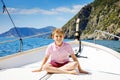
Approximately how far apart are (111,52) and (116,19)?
13940 centimetres

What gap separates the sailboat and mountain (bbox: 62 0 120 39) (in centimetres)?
12453

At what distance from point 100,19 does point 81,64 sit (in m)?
163

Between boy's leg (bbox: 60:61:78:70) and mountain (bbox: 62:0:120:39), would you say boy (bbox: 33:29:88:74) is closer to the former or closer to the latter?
boy's leg (bbox: 60:61:78:70)

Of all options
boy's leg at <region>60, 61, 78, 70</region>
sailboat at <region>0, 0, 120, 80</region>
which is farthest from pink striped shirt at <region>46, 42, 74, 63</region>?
sailboat at <region>0, 0, 120, 80</region>

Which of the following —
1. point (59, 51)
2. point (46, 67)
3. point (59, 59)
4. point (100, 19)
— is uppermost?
point (100, 19)

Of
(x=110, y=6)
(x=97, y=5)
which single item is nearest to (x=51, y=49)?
(x=110, y=6)

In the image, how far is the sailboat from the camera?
4.70m

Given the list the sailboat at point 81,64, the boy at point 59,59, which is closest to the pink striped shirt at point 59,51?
the boy at point 59,59

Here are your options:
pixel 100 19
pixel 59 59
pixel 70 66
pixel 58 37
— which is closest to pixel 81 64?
pixel 59 59

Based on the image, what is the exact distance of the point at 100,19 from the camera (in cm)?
16700

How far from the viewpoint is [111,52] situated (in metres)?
6.89

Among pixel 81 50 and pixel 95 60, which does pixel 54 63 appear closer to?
pixel 95 60

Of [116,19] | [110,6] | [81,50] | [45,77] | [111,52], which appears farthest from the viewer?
[110,6]

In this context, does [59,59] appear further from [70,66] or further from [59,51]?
[70,66]
